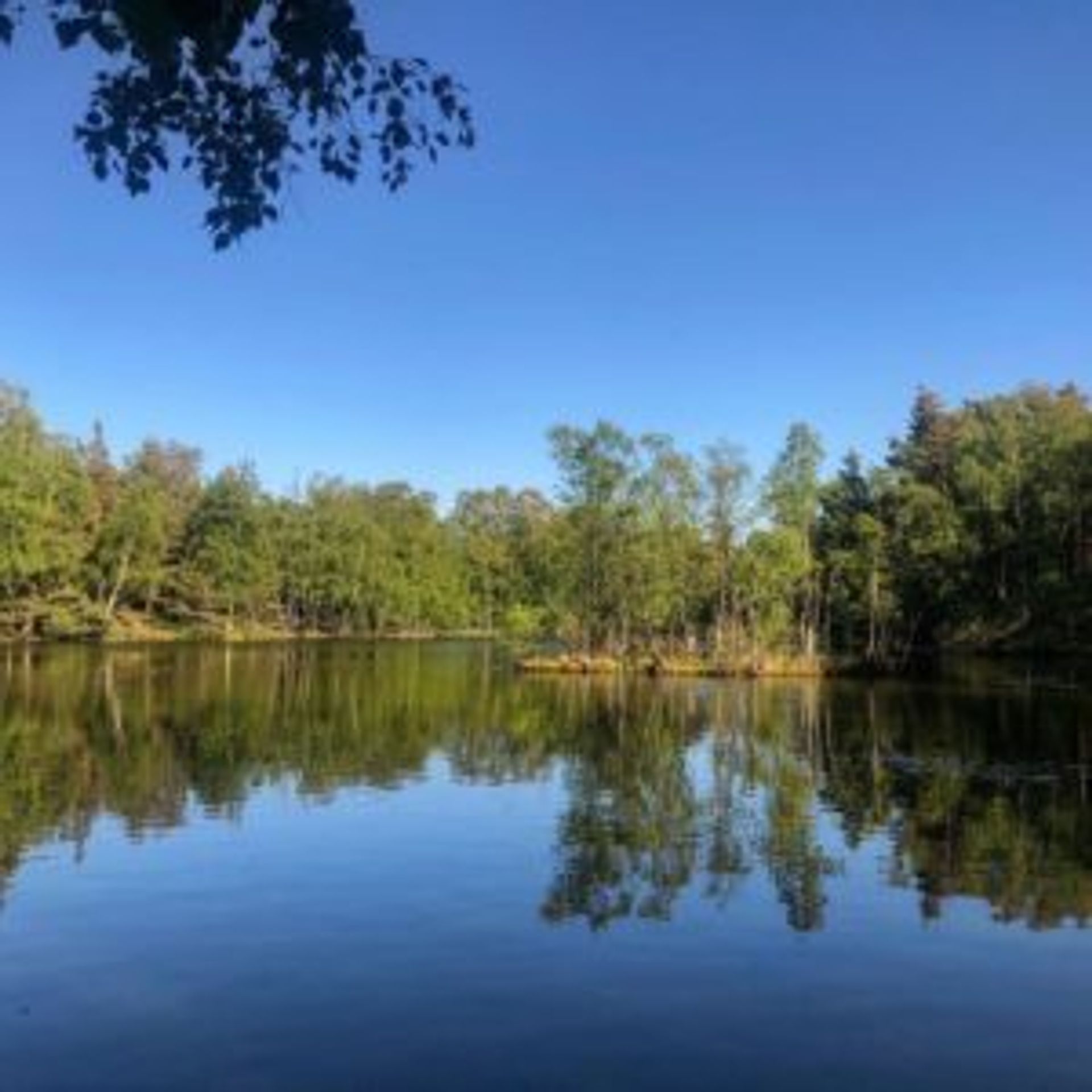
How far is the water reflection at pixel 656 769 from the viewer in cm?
2294

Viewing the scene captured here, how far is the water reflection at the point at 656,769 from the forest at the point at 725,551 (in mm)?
14721

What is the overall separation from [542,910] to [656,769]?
15.6 meters

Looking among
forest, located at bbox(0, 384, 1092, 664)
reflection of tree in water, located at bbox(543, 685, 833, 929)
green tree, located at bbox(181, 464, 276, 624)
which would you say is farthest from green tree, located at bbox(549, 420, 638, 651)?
green tree, located at bbox(181, 464, 276, 624)

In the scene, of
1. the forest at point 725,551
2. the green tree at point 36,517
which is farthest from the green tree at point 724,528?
the green tree at point 36,517

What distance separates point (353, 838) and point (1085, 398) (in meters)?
112

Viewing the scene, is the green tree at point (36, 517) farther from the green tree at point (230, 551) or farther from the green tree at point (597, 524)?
the green tree at point (597, 524)

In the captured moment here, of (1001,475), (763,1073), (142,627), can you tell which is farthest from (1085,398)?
(763,1073)

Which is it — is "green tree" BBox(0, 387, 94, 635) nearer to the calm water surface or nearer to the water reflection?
the water reflection

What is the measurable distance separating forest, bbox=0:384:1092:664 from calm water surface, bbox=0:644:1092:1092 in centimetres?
3757

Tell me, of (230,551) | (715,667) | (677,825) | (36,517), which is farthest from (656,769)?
(230,551)

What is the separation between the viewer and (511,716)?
50969 millimetres

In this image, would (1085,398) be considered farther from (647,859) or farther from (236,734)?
(647,859)

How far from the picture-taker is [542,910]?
66.0 ft

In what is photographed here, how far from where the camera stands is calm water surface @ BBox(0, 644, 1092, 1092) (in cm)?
1394
